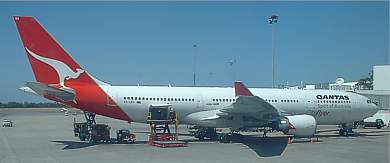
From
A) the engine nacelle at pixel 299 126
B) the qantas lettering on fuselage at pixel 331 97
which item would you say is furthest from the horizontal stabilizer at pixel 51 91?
the qantas lettering on fuselage at pixel 331 97

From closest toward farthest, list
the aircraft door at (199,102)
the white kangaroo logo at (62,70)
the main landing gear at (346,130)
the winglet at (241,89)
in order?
the winglet at (241,89) < the white kangaroo logo at (62,70) < the aircraft door at (199,102) < the main landing gear at (346,130)

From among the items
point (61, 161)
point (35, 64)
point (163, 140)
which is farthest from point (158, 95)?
point (61, 161)

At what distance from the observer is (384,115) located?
3841cm

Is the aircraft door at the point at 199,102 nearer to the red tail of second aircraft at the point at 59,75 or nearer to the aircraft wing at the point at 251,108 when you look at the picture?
the aircraft wing at the point at 251,108

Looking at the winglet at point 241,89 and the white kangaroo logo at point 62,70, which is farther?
the white kangaroo logo at point 62,70

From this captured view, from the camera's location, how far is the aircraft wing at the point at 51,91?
742 inches

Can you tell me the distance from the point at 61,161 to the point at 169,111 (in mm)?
8229

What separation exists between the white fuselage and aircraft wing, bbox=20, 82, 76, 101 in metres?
1.82

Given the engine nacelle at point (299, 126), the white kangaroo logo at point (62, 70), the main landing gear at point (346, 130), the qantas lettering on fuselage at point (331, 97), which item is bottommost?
the main landing gear at point (346, 130)

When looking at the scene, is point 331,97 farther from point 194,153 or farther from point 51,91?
point 51,91

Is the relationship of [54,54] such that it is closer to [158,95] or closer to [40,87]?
[40,87]

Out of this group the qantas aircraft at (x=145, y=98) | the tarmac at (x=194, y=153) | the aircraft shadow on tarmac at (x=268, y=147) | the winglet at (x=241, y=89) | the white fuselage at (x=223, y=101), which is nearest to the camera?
the tarmac at (x=194, y=153)

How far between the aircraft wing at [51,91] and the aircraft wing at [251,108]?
24.5 ft

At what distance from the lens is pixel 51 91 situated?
1964cm
